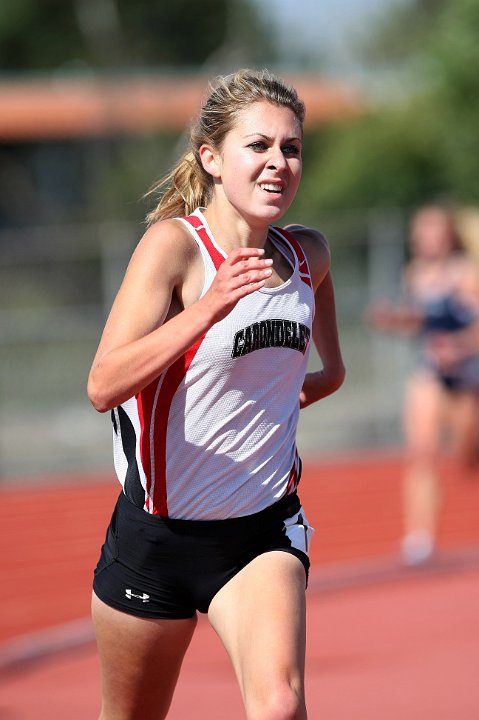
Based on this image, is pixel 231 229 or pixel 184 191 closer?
pixel 231 229

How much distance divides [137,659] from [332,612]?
14.0 ft

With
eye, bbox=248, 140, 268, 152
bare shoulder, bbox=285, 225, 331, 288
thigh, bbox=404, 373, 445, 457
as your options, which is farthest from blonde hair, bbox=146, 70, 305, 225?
thigh, bbox=404, 373, 445, 457

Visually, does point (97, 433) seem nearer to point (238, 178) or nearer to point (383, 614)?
point (383, 614)

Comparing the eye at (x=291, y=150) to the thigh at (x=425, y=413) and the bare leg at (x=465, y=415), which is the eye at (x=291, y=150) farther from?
the bare leg at (x=465, y=415)

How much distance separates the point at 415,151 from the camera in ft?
71.2

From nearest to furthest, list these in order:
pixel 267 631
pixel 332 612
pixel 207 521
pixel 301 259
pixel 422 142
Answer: pixel 267 631 → pixel 207 521 → pixel 301 259 → pixel 332 612 → pixel 422 142

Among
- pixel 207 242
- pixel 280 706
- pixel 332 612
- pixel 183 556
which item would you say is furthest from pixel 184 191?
pixel 332 612

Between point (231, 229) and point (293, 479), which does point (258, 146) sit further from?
point (293, 479)

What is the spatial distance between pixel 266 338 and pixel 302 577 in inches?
26.0

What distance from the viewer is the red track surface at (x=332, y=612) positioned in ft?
18.8

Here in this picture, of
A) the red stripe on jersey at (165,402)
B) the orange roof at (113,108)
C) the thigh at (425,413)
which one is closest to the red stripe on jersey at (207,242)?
the red stripe on jersey at (165,402)

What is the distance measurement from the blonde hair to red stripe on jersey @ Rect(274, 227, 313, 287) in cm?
26

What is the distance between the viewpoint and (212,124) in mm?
3344

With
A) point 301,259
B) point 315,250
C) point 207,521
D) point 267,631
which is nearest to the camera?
point 267,631
